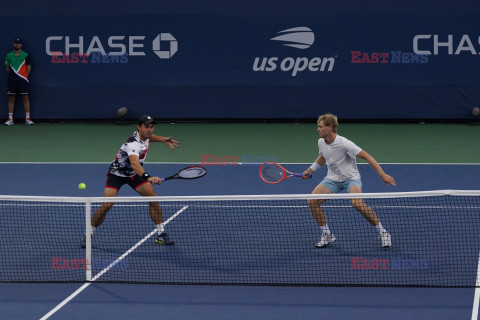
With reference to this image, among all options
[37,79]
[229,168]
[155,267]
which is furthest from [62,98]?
[155,267]

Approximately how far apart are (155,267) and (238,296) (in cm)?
136

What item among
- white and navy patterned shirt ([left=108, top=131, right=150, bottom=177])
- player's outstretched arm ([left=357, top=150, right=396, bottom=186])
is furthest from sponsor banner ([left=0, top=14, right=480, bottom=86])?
player's outstretched arm ([left=357, top=150, right=396, bottom=186])

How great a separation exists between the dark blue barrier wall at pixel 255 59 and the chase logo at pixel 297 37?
0.03 meters

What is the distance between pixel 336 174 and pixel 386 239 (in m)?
0.94

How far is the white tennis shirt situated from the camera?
9156mm

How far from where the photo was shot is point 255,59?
21484mm

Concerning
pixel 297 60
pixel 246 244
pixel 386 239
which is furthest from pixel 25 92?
pixel 386 239

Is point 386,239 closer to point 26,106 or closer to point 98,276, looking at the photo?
point 98,276

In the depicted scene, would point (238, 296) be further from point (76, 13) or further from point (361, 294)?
point (76, 13)

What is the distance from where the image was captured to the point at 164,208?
1120 cm

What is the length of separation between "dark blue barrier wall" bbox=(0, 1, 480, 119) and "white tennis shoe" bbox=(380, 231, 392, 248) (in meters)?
12.6

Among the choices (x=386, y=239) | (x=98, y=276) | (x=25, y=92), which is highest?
(x=25, y=92)

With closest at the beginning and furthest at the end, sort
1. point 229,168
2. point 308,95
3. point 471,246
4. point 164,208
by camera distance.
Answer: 1. point 471,246
2. point 164,208
3. point 229,168
4. point 308,95

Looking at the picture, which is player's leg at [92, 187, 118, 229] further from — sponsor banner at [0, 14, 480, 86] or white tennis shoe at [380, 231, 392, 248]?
sponsor banner at [0, 14, 480, 86]
